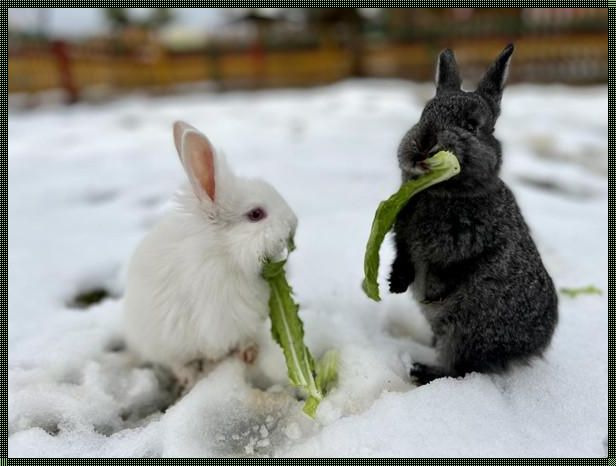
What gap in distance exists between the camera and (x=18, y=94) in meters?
11.3

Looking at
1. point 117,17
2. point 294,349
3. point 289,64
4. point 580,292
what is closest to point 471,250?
point 294,349

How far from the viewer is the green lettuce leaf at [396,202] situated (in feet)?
5.08

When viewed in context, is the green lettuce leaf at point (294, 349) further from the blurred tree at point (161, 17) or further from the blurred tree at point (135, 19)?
the blurred tree at point (161, 17)

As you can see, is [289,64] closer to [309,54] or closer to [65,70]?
[309,54]

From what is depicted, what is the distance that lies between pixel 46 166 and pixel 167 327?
431cm

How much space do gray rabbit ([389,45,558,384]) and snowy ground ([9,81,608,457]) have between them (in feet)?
0.54

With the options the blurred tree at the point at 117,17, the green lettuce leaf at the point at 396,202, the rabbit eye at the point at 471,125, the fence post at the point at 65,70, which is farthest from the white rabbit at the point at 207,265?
the blurred tree at the point at 117,17

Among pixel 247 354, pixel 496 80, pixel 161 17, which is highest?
pixel 161 17

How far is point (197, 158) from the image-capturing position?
1.82m

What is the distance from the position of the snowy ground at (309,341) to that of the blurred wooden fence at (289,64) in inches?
268

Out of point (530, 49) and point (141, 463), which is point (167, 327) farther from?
point (530, 49)

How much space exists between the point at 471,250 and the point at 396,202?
306 millimetres

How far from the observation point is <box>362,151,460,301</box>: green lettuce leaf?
5.08 ft

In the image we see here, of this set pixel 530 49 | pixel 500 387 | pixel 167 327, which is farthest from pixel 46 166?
pixel 530 49
